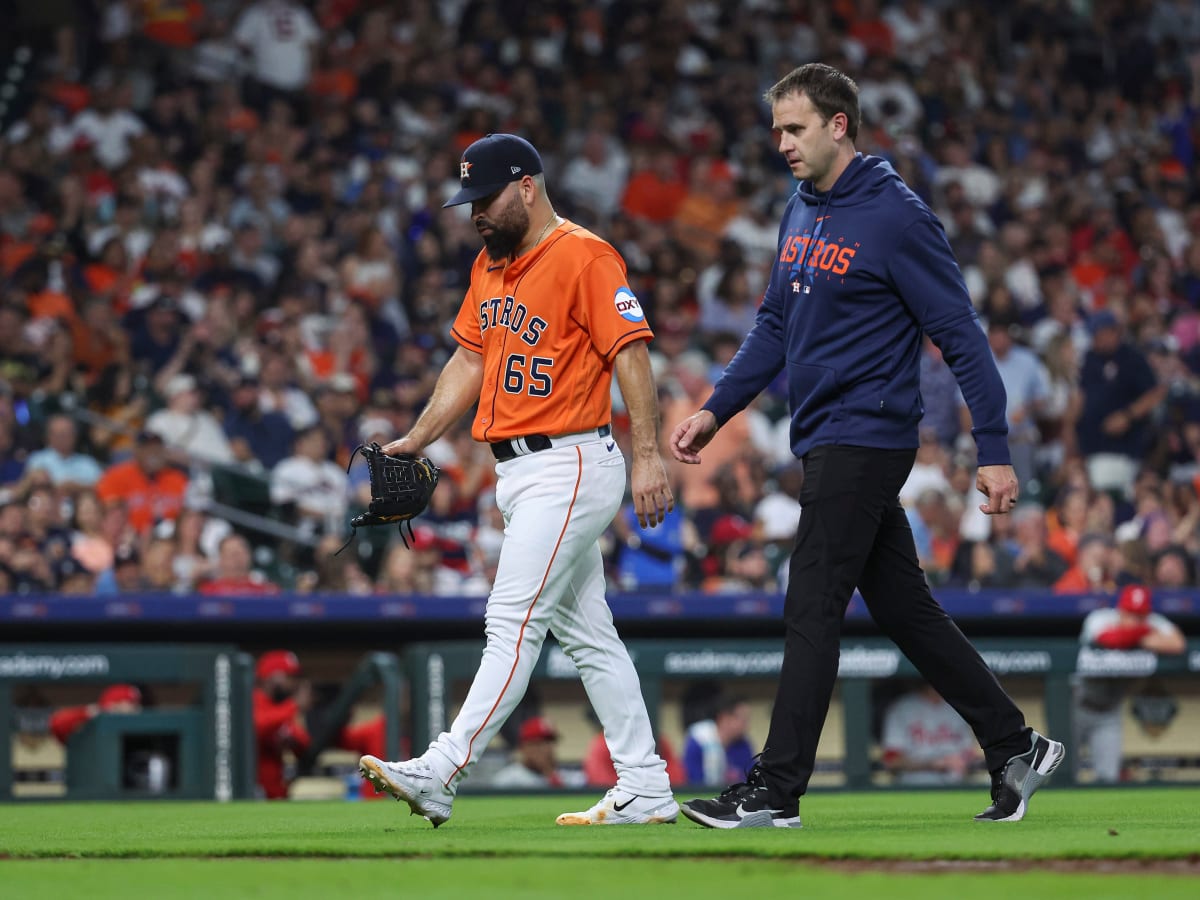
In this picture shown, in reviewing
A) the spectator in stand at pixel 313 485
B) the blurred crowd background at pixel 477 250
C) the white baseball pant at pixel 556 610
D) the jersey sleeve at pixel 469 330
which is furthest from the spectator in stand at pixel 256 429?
the white baseball pant at pixel 556 610

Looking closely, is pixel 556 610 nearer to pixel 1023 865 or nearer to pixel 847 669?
pixel 1023 865

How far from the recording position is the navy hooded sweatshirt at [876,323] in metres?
5.13

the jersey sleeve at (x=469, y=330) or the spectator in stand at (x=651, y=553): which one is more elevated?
the jersey sleeve at (x=469, y=330)

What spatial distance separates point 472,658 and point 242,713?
1.26 meters

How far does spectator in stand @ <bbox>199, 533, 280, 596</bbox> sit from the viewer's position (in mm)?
10750

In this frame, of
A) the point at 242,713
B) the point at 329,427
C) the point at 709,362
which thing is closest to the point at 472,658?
the point at 242,713

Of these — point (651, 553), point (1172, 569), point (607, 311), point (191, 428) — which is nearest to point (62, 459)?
point (191, 428)

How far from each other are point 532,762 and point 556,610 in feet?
14.6

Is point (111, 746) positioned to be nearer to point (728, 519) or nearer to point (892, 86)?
point (728, 519)

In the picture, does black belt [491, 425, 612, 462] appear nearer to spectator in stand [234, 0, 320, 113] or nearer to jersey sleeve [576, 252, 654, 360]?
jersey sleeve [576, 252, 654, 360]

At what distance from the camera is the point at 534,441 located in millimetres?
5332

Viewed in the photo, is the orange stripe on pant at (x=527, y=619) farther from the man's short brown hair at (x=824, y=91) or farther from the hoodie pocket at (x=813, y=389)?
the man's short brown hair at (x=824, y=91)

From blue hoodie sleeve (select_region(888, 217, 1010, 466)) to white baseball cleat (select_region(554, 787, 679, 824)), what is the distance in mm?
1433

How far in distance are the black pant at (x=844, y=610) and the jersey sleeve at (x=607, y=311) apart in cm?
65
